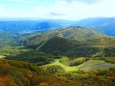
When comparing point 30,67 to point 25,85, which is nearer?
point 25,85

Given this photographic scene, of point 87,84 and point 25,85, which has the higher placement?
point 25,85

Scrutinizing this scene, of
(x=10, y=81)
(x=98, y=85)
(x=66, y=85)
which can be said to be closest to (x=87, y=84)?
(x=98, y=85)

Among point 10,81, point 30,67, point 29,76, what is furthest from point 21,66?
point 10,81

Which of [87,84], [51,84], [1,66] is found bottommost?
[87,84]

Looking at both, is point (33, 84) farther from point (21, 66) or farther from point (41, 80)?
point (21, 66)

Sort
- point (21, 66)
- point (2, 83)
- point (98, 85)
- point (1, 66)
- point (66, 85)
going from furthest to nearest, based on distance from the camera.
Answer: point (98, 85) < point (21, 66) < point (66, 85) < point (1, 66) < point (2, 83)

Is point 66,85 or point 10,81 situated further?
point 66,85

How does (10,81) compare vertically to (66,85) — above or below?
above

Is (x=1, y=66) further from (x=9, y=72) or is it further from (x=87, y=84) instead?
(x=87, y=84)

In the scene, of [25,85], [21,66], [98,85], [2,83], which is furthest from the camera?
[98,85]
